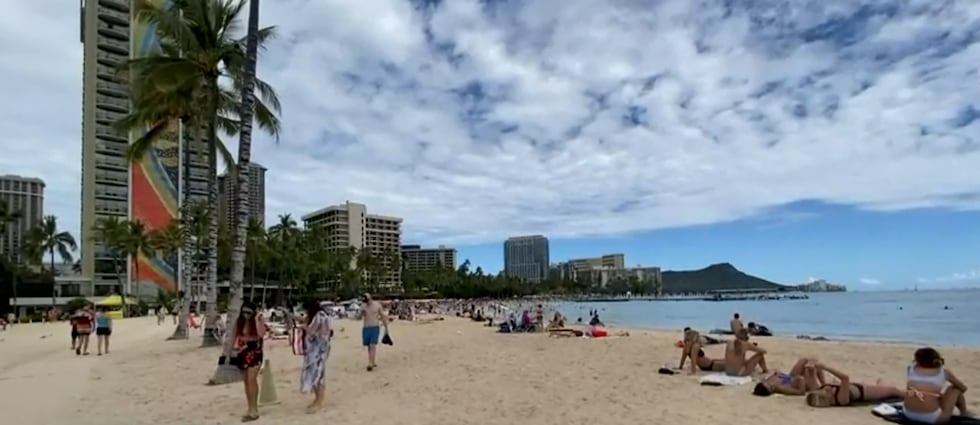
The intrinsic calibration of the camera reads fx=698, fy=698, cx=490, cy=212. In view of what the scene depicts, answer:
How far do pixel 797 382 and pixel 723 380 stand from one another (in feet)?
4.46

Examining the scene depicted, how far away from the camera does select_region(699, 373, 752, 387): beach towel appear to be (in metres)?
9.59

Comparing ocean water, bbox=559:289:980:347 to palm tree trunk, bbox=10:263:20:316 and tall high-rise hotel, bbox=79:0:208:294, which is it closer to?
tall high-rise hotel, bbox=79:0:208:294

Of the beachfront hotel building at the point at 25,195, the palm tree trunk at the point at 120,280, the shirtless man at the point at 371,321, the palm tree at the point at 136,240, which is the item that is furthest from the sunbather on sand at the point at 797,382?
the beachfront hotel building at the point at 25,195

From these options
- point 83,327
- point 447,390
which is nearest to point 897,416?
point 447,390

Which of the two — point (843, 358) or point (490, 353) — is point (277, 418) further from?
point (843, 358)

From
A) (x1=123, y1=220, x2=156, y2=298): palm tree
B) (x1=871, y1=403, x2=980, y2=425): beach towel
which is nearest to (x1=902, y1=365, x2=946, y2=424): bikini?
(x1=871, y1=403, x2=980, y2=425): beach towel

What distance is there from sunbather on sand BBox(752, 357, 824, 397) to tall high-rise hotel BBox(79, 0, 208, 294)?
75745 mm

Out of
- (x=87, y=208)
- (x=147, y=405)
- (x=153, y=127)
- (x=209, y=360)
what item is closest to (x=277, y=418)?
(x=147, y=405)

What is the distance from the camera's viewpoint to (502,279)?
150625 millimetres

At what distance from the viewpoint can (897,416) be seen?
6918 millimetres

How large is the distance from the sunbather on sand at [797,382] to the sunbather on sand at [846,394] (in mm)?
372

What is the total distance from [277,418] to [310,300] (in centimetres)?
134

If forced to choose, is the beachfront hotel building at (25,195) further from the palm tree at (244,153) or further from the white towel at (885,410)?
the white towel at (885,410)

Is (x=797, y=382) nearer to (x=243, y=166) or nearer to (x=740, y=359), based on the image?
(x=740, y=359)
